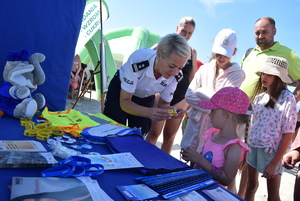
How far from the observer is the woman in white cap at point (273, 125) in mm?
1769

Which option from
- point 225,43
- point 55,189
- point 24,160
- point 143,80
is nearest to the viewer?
point 55,189

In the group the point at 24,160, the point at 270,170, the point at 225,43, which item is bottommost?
the point at 270,170

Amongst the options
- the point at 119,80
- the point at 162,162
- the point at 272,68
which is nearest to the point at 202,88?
the point at 272,68

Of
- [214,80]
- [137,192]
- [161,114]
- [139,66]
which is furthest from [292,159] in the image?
[137,192]

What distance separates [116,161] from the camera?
1.00 meters

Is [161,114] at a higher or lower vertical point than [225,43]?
lower

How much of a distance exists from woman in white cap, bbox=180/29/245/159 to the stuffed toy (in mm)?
1134

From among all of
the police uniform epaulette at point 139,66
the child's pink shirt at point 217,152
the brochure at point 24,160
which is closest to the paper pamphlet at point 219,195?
the child's pink shirt at point 217,152

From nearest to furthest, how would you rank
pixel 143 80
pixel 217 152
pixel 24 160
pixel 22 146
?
pixel 24 160, pixel 22 146, pixel 217 152, pixel 143 80

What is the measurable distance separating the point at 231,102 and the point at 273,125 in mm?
640

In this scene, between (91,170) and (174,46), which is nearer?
(91,170)

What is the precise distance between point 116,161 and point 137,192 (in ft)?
0.80

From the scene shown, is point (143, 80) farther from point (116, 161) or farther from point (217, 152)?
point (116, 161)

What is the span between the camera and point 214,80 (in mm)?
2018
